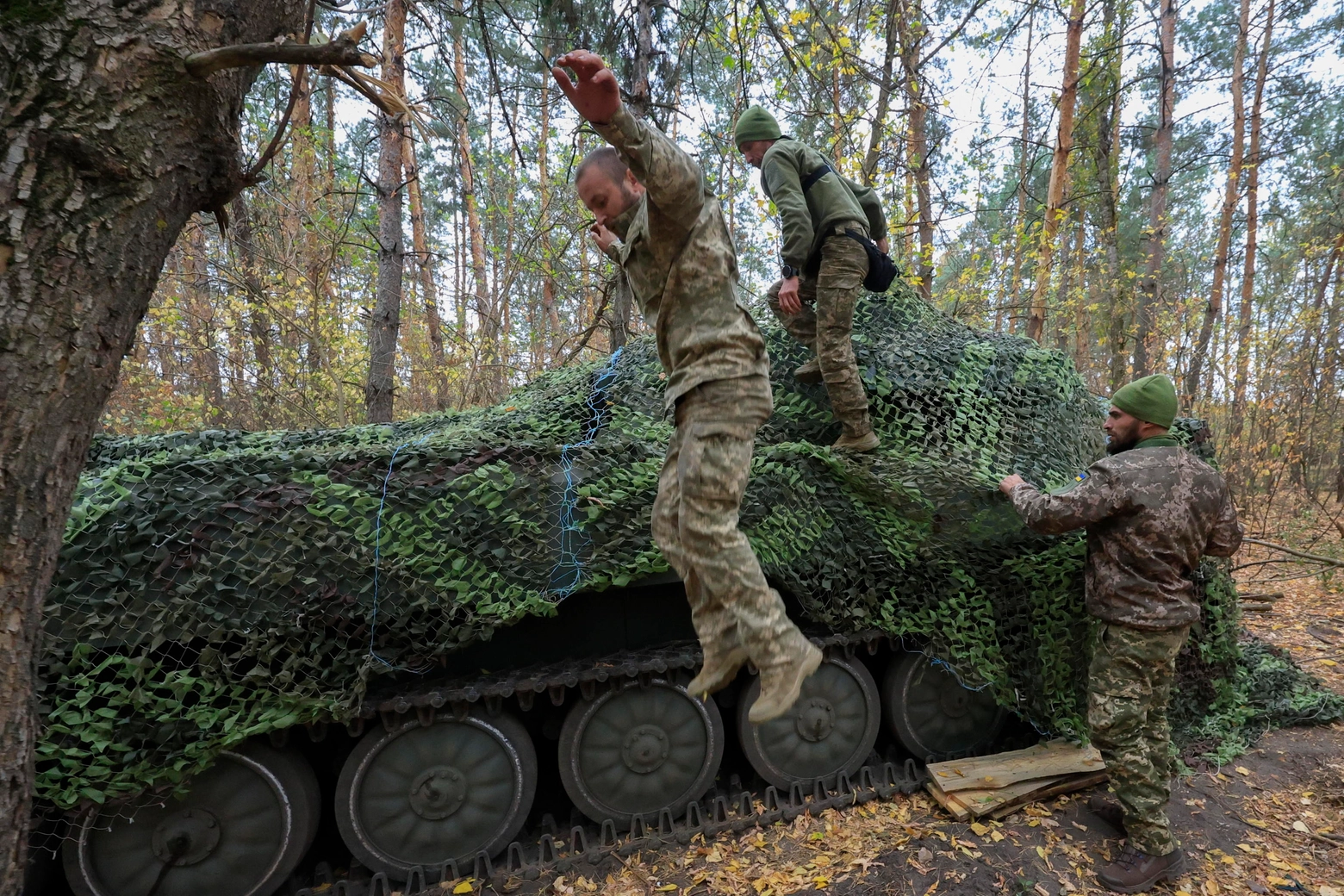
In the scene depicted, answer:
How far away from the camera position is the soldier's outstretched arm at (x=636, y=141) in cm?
159

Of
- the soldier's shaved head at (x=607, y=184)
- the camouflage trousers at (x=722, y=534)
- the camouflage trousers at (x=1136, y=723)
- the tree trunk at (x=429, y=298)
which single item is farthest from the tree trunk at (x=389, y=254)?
the camouflage trousers at (x=1136, y=723)

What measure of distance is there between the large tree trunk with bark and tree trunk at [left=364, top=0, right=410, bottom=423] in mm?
5116

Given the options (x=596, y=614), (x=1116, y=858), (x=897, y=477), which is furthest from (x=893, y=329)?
(x=1116, y=858)

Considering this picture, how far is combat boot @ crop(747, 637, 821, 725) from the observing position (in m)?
2.01

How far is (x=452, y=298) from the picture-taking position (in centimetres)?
1509

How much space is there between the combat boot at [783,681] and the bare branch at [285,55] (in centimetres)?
190

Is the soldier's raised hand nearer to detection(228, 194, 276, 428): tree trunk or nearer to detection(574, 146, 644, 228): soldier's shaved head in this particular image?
detection(574, 146, 644, 228): soldier's shaved head

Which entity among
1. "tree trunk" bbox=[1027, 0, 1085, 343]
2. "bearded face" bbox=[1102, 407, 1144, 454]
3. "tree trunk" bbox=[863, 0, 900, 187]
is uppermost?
"tree trunk" bbox=[1027, 0, 1085, 343]

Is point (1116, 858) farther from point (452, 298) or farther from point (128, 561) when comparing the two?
point (452, 298)

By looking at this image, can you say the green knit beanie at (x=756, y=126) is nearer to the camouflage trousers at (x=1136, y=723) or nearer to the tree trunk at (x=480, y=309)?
the camouflage trousers at (x=1136, y=723)

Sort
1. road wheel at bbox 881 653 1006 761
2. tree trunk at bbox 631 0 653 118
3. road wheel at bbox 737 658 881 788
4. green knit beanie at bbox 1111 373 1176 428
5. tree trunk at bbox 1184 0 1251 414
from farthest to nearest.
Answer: tree trunk at bbox 1184 0 1251 414, tree trunk at bbox 631 0 653 118, road wheel at bbox 881 653 1006 761, road wheel at bbox 737 658 881 788, green knit beanie at bbox 1111 373 1176 428

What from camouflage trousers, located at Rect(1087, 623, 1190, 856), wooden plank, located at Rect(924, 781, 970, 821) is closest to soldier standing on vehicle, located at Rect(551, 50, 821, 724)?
camouflage trousers, located at Rect(1087, 623, 1190, 856)

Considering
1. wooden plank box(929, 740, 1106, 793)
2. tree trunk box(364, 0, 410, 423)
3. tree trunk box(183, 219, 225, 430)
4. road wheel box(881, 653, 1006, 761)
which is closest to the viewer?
wooden plank box(929, 740, 1106, 793)

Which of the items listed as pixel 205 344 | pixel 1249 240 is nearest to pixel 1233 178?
pixel 1249 240
